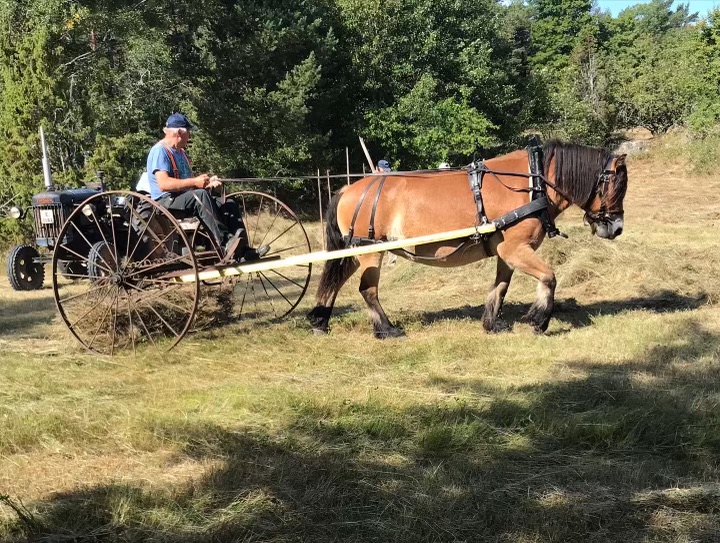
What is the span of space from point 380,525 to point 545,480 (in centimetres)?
96

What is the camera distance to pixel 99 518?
2.96 meters

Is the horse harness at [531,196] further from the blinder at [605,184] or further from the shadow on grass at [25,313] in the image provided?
the shadow on grass at [25,313]

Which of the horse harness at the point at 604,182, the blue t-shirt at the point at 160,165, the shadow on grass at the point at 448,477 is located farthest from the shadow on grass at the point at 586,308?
the blue t-shirt at the point at 160,165

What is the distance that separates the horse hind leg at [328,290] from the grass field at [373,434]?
22cm

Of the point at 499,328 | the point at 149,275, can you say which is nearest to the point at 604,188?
the point at 499,328

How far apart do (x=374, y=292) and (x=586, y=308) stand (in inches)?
106

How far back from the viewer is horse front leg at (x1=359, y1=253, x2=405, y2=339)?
272 inches

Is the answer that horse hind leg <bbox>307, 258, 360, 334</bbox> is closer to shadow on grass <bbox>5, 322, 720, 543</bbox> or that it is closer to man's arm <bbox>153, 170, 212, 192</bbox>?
man's arm <bbox>153, 170, 212, 192</bbox>

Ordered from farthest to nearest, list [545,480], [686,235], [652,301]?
[686,235], [652,301], [545,480]

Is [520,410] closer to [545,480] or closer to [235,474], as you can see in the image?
[545,480]

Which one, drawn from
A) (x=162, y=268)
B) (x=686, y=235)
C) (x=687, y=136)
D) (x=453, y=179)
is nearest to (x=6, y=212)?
(x=162, y=268)

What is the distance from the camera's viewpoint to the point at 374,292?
7.08 m

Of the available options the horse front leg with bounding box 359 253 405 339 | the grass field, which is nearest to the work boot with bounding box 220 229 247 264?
the grass field

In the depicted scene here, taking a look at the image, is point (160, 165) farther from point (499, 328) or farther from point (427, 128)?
point (427, 128)
